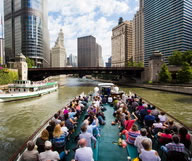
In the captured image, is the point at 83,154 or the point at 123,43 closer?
the point at 83,154

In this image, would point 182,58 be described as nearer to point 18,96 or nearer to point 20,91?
point 20,91

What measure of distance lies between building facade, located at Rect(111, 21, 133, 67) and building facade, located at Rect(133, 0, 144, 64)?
938cm

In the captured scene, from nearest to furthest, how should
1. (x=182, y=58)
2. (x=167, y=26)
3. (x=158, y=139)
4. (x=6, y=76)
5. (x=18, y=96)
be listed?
(x=158, y=139) < (x=18, y=96) < (x=6, y=76) < (x=182, y=58) < (x=167, y=26)

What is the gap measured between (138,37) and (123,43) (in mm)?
17684

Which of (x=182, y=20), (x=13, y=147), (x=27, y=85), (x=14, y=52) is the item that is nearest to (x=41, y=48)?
(x=14, y=52)

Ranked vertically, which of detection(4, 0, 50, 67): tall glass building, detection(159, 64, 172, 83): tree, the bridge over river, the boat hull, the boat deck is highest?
detection(4, 0, 50, 67): tall glass building

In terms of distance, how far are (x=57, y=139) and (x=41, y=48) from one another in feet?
356

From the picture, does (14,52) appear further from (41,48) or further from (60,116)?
(60,116)

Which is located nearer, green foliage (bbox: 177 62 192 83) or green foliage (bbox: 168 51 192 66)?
green foliage (bbox: 177 62 192 83)

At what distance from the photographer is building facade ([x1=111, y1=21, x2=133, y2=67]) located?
498 ft

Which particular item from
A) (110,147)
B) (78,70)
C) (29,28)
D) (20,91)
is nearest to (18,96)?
(20,91)

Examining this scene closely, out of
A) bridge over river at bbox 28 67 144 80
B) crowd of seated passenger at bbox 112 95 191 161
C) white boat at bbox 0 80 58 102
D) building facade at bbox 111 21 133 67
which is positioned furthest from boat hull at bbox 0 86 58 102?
building facade at bbox 111 21 133 67

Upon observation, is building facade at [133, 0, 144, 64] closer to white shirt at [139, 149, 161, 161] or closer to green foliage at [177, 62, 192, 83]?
green foliage at [177, 62, 192, 83]

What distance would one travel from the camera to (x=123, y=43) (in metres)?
152
